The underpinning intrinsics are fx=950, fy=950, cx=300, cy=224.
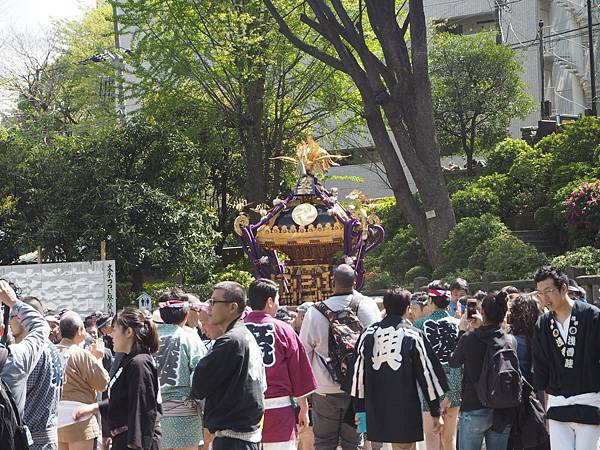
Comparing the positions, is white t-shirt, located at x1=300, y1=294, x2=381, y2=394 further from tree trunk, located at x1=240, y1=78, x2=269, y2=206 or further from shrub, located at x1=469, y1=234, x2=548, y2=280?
tree trunk, located at x1=240, y1=78, x2=269, y2=206

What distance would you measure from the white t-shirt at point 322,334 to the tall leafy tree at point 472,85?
23.3 meters

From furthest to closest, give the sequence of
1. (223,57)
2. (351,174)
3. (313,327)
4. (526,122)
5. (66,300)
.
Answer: (351,174) < (526,122) < (223,57) < (66,300) < (313,327)

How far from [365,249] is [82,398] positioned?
1089cm

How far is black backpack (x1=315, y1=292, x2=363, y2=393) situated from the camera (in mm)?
8766

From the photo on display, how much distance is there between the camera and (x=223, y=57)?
26.6m

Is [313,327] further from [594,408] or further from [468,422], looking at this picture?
[594,408]

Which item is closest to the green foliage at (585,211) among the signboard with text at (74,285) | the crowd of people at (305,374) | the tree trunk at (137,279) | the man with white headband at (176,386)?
the signboard with text at (74,285)

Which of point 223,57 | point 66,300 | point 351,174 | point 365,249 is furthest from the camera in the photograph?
point 351,174

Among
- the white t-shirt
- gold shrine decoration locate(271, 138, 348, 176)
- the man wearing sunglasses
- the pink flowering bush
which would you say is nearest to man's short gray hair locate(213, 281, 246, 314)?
the man wearing sunglasses

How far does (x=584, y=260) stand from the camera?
1811 centimetres

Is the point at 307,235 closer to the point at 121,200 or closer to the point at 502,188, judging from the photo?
the point at 121,200

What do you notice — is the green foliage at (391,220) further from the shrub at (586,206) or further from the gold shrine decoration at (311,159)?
the gold shrine decoration at (311,159)

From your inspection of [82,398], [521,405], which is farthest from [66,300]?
[521,405]

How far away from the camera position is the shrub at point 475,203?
25.1 metres
